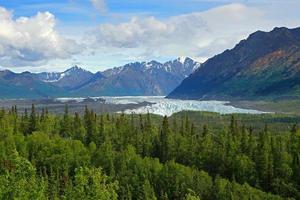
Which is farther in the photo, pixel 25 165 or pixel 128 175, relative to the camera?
pixel 128 175

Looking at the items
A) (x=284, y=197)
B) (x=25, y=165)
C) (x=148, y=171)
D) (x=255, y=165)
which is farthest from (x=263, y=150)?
(x=25, y=165)

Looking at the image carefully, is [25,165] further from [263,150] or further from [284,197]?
[263,150]

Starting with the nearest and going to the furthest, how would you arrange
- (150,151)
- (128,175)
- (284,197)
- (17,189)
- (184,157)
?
(17,189) → (284,197) → (128,175) → (184,157) → (150,151)

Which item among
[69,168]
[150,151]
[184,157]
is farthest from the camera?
[150,151]

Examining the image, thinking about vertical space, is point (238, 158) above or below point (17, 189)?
below

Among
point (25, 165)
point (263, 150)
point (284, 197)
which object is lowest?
point (284, 197)

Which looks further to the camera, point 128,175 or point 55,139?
point 55,139

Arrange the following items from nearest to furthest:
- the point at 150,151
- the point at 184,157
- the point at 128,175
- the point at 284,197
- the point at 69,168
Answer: the point at 284,197 → the point at 128,175 → the point at 69,168 → the point at 184,157 → the point at 150,151

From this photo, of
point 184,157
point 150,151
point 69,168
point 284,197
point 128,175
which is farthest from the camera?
point 150,151

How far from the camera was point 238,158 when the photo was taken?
538ft

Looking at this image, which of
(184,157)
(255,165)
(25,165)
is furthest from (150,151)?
(25,165)

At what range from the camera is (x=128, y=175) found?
158875mm

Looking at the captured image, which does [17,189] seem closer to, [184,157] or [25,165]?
[25,165]

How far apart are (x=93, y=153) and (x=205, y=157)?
1451 inches
